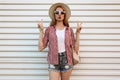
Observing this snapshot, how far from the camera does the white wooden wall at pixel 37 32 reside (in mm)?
4195

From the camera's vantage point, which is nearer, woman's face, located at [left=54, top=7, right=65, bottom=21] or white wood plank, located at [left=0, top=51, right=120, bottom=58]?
woman's face, located at [left=54, top=7, right=65, bottom=21]

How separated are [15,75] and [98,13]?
1869 millimetres

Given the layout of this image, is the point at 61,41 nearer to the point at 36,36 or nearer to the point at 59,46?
the point at 59,46

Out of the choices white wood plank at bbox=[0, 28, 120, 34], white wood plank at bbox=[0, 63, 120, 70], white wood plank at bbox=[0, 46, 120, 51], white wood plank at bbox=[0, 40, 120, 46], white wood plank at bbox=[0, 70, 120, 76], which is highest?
white wood plank at bbox=[0, 28, 120, 34]

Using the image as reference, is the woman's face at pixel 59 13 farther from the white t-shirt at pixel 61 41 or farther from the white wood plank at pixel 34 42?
the white wood plank at pixel 34 42

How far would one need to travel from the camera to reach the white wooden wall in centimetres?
420

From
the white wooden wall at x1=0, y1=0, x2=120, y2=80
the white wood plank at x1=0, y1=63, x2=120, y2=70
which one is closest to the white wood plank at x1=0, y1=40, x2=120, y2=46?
the white wooden wall at x1=0, y1=0, x2=120, y2=80

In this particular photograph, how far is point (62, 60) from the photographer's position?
3594mm

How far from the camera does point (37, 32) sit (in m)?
4.19

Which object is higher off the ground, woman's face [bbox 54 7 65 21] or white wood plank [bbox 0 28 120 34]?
woman's face [bbox 54 7 65 21]

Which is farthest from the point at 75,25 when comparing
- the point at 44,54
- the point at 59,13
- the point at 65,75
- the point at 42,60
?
the point at 65,75

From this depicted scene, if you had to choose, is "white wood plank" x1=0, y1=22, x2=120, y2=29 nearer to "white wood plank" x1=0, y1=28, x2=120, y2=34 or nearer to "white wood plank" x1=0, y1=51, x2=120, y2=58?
"white wood plank" x1=0, y1=28, x2=120, y2=34

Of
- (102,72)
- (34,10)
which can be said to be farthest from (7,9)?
(102,72)

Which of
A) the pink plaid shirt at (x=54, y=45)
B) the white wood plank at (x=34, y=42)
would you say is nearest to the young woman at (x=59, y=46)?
the pink plaid shirt at (x=54, y=45)
